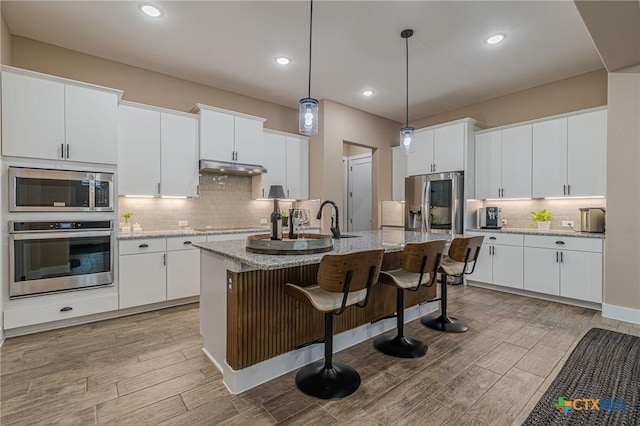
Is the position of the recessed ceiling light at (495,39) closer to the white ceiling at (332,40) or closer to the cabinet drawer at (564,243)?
the white ceiling at (332,40)

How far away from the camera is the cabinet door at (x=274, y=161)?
4.89m

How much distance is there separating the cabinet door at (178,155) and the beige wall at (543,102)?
14.9ft

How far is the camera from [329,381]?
2.10 metres

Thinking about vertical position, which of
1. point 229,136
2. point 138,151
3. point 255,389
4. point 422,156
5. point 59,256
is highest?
point 229,136

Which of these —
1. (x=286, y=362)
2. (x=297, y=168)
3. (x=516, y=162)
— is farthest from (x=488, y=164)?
(x=286, y=362)

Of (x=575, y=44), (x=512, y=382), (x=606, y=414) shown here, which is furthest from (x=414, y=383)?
(x=575, y=44)

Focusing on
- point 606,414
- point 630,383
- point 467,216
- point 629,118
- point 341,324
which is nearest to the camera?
point 606,414

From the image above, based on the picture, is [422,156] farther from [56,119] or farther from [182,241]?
[56,119]

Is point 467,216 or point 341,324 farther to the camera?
point 467,216

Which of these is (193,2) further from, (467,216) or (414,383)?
(467,216)

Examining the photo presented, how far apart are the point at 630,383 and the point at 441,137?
390 cm

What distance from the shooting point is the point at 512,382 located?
216cm

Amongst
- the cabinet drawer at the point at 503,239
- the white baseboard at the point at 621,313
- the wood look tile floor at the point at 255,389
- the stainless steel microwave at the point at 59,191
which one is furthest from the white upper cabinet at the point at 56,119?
the white baseboard at the point at 621,313

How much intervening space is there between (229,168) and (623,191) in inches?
185
